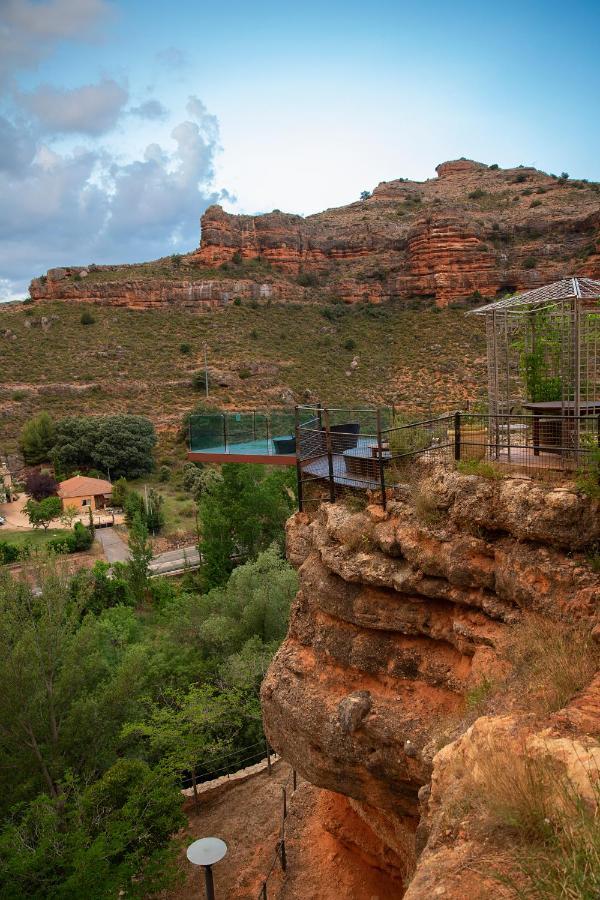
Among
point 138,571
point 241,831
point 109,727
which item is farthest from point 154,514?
point 241,831

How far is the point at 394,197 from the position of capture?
Result: 87.2 meters

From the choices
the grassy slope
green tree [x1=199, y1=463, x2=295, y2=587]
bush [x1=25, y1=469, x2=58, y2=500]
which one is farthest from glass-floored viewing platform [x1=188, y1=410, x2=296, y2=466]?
bush [x1=25, y1=469, x2=58, y2=500]

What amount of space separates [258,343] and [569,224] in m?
30.9

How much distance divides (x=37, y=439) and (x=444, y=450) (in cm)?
4039

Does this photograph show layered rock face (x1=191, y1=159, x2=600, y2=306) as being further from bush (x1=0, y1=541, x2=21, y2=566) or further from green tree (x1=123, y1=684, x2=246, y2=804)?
green tree (x1=123, y1=684, x2=246, y2=804)

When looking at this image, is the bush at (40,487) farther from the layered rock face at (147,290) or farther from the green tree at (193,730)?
the green tree at (193,730)

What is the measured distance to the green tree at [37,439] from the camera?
139 ft

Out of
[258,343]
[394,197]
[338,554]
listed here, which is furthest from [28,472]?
→ [394,197]

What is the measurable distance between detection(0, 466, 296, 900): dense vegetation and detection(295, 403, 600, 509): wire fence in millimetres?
5940

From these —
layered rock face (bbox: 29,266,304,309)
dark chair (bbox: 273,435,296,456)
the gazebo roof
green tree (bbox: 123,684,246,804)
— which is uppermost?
layered rock face (bbox: 29,266,304,309)

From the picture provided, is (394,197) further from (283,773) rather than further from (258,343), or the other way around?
(283,773)

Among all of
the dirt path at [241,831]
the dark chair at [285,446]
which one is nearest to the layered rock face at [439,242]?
the dark chair at [285,446]

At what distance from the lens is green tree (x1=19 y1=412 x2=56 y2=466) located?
42.3 meters

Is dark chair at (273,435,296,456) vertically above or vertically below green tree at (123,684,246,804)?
above
